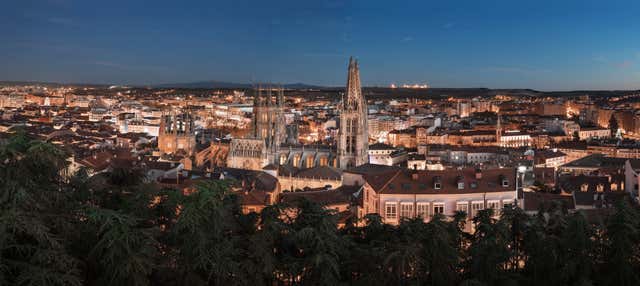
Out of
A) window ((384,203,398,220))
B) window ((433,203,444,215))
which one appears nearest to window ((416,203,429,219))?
window ((433,203,444,215))

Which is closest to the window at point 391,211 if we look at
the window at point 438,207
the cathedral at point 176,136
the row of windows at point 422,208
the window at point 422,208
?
the row of windows at point 422,208

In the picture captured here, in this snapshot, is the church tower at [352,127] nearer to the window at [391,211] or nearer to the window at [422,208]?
the window at [391,211]

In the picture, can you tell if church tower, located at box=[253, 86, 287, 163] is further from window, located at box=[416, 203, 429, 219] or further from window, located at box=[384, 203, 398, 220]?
window, located at box=[416, 203, 429, 219]

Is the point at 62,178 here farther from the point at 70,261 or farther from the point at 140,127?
the point at 140,127

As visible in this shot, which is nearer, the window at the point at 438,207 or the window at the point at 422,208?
the window at the point at 422,208

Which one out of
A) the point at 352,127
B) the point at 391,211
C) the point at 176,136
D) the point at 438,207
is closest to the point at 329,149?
the point at 352,127

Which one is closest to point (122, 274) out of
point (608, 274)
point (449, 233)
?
point (449, 233)
